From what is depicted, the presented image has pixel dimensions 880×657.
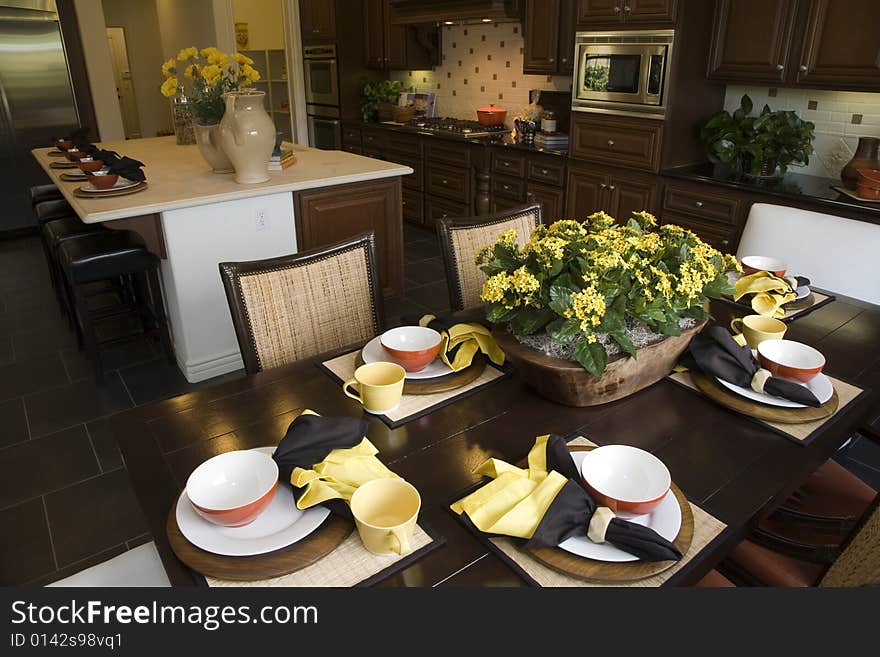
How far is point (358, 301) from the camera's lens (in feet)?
6.15

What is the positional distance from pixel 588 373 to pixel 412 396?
1.27 feet

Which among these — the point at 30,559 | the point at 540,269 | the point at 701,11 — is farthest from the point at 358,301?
the point at 701,11

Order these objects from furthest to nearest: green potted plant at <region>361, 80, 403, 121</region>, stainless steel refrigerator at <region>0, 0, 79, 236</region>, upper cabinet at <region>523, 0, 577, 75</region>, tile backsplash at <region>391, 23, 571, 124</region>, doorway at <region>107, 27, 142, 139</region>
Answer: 1. doorway at <region>107, 27, 142, 139</region>
2. green potted plant at <region>361, 80, 403, 121</region>
3. stainless steel refrigerator at <region>0, 0, 79, 236</region>
4. tile backsplash at <region>391, 23, 571, 124</region>
5. upper cabinet at <region>523, 0, 577, 75</region>

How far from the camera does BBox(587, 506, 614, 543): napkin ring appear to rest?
930mm

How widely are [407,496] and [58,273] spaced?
339 centimetres

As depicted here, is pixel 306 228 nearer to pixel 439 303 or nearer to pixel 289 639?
pixel 439 303

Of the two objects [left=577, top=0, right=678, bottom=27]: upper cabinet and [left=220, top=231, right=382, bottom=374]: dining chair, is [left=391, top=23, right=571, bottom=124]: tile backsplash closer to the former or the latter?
[left=577, top=0, right=678, bottom=27]: upper cabinet

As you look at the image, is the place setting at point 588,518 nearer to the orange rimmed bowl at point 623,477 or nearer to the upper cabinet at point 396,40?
the orange rimmed bowl at point 623,477

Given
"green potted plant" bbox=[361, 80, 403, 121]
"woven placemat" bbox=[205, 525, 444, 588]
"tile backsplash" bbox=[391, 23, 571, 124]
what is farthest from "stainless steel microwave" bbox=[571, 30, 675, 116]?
"woven placemat" bbox=[205, 525, 444, 588]

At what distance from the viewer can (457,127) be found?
5293 millimetres

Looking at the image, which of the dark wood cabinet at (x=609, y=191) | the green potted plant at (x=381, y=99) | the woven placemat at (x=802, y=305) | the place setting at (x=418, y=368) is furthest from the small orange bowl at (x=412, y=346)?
the green potted plant at (x=381, y=99)

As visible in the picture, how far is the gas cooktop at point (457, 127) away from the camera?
196 inches

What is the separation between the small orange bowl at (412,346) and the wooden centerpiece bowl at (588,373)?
0.17 metres

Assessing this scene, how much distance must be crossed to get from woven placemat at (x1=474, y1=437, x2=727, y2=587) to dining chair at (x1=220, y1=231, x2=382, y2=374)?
3.12 ft
